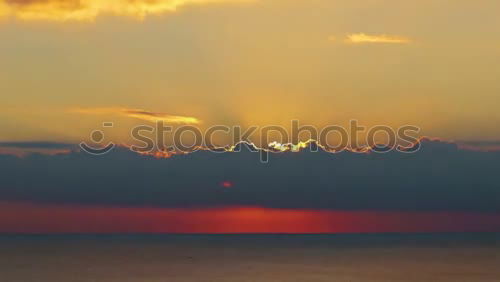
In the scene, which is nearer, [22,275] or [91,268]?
[22,275]

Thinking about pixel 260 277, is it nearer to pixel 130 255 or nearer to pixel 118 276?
pixel 118 276

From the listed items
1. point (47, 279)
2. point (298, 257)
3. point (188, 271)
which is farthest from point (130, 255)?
point (47, 279)

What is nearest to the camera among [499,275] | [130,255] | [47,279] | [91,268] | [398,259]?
[47,279]

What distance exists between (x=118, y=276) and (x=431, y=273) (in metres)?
16.7

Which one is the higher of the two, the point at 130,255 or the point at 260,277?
the point at 130,255

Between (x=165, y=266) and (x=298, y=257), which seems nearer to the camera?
(x=165, y=266)

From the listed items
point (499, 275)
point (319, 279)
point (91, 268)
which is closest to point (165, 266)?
point (91, 268)

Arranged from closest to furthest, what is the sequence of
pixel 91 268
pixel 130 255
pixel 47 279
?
pixel 47 279 < pixel 91 268 < pixel 130 255

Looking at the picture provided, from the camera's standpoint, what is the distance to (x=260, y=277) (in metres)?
49.4

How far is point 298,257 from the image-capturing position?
6838 cm

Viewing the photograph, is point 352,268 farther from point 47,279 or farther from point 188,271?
point 47,279

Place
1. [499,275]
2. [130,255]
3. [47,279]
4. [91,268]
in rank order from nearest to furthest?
[47,279] → [499,275] → [91,268] → [130,255]

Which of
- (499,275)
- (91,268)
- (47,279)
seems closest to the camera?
(47,279)

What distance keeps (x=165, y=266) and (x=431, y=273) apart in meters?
15.8
